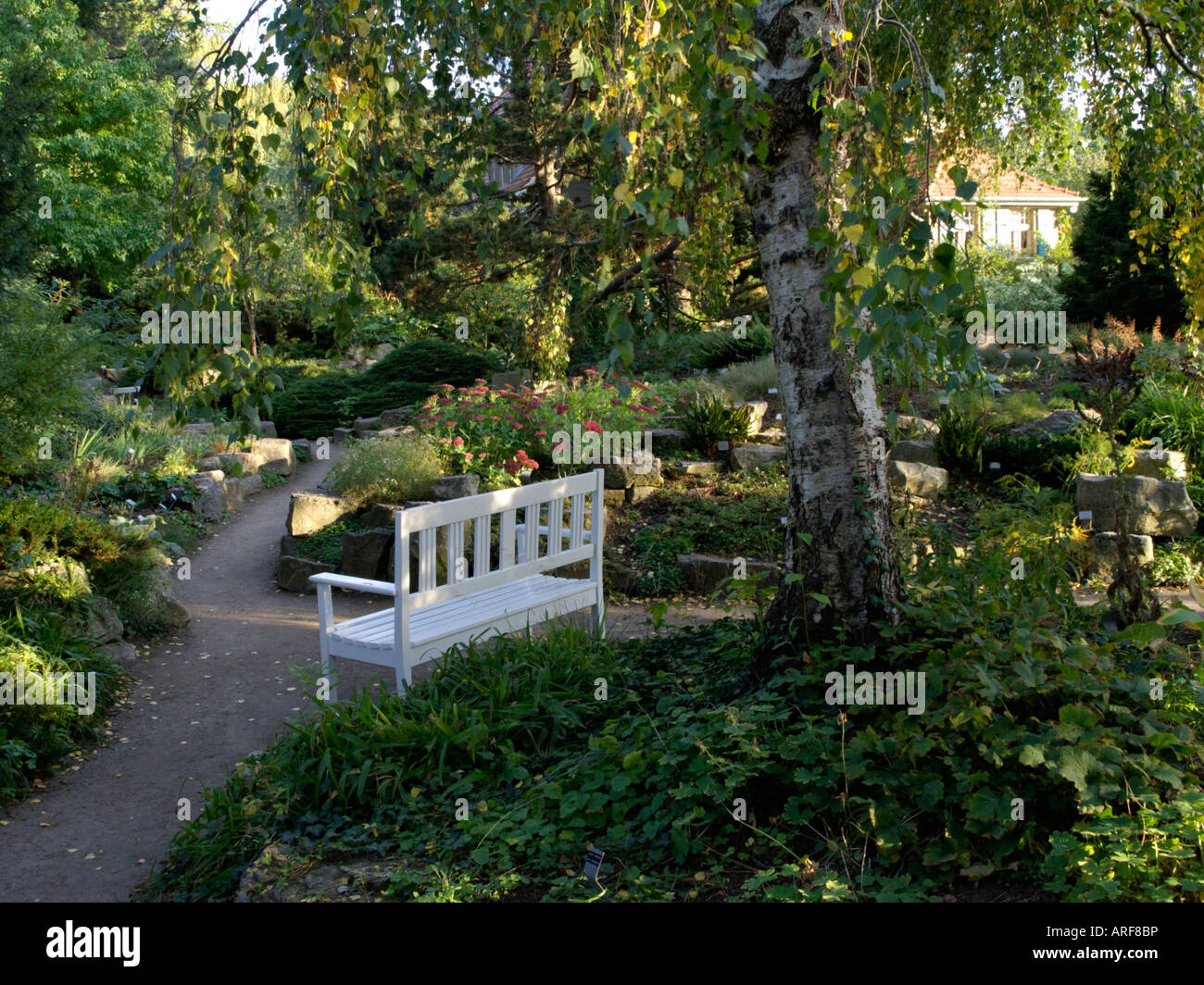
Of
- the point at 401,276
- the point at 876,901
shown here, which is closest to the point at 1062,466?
the point at 876,901

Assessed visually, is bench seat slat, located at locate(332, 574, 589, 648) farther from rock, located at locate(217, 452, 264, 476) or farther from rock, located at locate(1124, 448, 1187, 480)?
rock, located at locate(217, 452, 264, 476)

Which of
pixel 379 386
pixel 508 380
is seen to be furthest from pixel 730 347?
pixel 379 386

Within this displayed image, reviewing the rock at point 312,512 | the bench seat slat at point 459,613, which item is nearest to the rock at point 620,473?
the rock at point 312,512

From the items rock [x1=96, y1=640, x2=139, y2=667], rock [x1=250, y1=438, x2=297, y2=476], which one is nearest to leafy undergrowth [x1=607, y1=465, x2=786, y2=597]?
rock [x1=96, y1=640, x2=139, y2=667]

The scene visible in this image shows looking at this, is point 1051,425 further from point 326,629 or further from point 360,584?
point 326,629

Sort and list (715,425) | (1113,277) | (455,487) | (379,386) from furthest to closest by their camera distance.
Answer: (379,386), (1113,277), (715,425), (455,487)

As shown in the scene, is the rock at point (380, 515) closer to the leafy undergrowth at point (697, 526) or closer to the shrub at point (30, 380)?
the leafy undergrowth at point (697, 526)

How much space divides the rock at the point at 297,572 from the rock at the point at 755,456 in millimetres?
3586

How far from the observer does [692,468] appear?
333 inches

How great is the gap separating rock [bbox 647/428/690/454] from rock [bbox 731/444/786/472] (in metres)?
0.66

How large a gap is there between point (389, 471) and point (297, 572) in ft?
3.83

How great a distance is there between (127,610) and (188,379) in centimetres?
344

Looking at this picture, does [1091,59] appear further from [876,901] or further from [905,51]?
[876,901]
